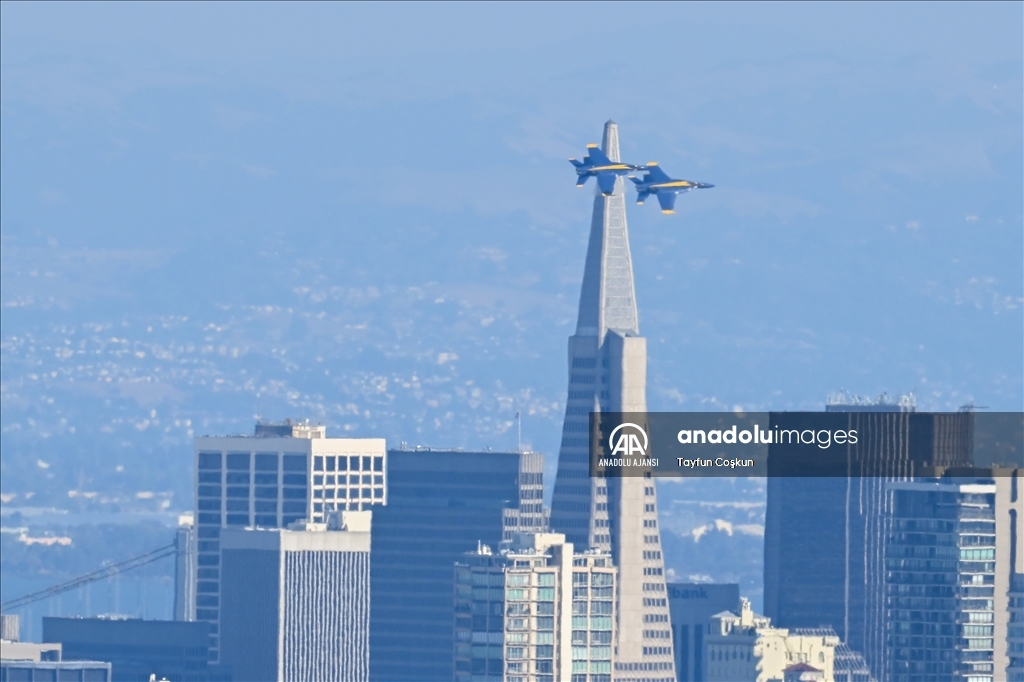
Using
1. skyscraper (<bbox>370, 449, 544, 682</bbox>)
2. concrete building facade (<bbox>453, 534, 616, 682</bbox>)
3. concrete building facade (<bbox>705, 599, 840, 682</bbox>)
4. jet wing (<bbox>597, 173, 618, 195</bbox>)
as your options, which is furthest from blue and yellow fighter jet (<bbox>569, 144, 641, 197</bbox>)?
skyscraper (<bbox>370, 449, 544, 682</bbox>)

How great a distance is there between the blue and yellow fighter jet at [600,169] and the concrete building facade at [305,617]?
55.1 meters

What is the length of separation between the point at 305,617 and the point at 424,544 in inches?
305

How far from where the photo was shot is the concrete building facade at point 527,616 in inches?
5281

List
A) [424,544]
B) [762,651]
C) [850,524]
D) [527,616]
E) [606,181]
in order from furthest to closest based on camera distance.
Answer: [424,544]
[850,524]
[762,651]
[606,181]
[527,616]

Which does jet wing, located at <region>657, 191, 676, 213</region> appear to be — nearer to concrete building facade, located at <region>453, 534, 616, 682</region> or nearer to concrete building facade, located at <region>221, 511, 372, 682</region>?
concrete building facade, located at <region>453, 534, 616, 682</region>

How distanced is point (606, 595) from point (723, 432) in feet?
148

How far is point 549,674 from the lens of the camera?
443ft

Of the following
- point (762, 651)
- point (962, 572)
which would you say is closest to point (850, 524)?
point (762, 651)

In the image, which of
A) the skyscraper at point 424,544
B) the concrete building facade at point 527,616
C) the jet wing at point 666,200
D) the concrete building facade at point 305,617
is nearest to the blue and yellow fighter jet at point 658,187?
the jet wing at point 666,200

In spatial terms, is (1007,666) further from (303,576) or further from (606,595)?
(303,576)

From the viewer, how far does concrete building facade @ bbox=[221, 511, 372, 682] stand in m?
195

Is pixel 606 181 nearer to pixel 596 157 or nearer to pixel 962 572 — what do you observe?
pixel 596 157

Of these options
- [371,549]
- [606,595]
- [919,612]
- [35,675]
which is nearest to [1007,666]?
[919,612]

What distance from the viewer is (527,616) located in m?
135
